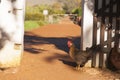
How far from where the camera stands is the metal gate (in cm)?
1082

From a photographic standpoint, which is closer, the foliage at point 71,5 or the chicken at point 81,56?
the chicken at point 81,56

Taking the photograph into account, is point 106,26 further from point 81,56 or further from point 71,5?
point 71,5

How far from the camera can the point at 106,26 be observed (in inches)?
430

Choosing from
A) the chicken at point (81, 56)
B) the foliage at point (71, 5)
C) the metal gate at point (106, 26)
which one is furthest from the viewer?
the foliage at point (71, 5)

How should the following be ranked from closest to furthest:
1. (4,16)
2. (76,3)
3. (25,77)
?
(25,77) → (4,16) → (76,3)

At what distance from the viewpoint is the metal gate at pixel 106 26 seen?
1082 centimetres

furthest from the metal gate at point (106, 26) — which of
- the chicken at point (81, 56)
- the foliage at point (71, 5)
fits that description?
the foliage at point (71, 5)

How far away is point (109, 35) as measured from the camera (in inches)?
429

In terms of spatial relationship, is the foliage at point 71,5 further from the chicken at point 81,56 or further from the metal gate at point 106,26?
the chicken at point 81,56

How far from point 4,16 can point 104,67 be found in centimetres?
338

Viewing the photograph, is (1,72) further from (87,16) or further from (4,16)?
(87,16)

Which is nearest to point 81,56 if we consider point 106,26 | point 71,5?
point 106,26

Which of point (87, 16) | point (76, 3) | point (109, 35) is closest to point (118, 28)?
point (109, 35)

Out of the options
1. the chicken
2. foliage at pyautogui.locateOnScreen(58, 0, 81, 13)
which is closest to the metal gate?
the chicken
